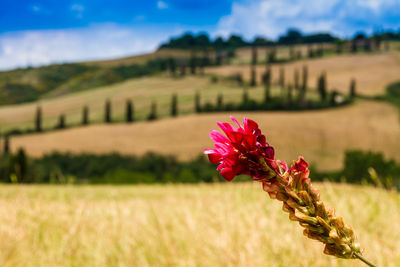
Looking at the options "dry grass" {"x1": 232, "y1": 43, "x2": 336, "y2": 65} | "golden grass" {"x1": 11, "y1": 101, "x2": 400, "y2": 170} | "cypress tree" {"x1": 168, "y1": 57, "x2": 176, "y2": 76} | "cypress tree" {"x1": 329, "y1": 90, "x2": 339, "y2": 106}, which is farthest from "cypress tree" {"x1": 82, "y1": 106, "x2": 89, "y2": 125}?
"cypress tree" {"x1": 329, "y1": 90, "x2": 339, "y2": 106}

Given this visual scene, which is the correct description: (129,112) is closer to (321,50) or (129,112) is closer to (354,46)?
(321,50)

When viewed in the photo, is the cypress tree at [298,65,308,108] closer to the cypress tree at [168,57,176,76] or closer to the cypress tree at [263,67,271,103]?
the cypress tree at [263,67,271,103]

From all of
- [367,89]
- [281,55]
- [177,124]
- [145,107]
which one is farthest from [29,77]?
[367,89]

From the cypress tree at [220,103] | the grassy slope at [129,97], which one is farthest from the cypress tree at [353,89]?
the cypress tree at [220,103]

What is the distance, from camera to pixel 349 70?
6088 centimetres

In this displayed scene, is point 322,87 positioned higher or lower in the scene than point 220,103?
higher

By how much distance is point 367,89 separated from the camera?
5456cm

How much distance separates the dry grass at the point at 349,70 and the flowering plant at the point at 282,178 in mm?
58091

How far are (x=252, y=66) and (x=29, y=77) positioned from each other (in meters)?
43.4

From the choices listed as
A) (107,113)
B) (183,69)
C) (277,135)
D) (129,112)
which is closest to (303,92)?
(277,135)

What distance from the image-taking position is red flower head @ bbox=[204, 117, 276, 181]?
591 mm

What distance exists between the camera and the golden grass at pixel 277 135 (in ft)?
144

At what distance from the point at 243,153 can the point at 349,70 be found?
66615mm

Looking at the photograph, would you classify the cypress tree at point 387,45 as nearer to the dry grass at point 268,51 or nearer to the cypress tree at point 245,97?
the dry grass at point 268,51
